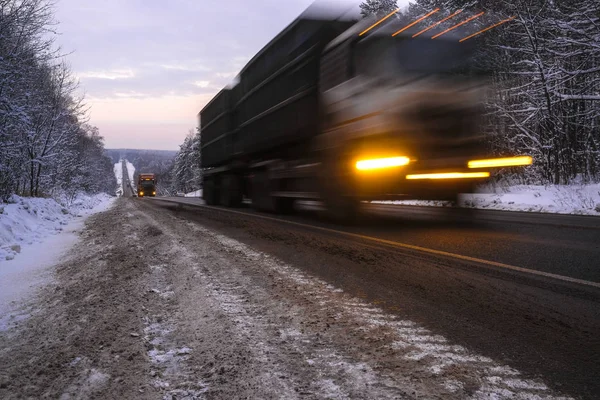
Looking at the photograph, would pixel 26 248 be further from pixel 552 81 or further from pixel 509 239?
pixel 552 81

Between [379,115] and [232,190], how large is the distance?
32.3 ft

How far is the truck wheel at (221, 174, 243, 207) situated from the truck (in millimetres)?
5719

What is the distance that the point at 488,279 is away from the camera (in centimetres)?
376

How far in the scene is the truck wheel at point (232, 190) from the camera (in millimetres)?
15148

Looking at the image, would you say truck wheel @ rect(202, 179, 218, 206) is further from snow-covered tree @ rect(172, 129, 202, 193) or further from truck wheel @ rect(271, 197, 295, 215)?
snow-covered tree @ rect(172, 129, 202, 193)

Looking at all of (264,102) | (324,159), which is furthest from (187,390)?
(264,102)

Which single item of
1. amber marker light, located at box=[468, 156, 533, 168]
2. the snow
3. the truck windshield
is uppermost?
the truck windshield

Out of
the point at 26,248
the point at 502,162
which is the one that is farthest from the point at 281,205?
the point at 26,248

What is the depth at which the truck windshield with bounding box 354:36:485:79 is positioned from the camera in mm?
6793

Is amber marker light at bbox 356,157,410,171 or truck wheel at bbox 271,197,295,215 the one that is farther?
truck wheel at bbox 271,197,295,215

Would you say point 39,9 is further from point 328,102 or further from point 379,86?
point 379,86

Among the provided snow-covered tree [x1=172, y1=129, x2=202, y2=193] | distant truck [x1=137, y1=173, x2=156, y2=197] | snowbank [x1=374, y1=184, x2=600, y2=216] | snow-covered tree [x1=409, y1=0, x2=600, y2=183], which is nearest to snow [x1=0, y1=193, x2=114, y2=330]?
snowbank [x1=374, y1=184, x2=600, y2=216]

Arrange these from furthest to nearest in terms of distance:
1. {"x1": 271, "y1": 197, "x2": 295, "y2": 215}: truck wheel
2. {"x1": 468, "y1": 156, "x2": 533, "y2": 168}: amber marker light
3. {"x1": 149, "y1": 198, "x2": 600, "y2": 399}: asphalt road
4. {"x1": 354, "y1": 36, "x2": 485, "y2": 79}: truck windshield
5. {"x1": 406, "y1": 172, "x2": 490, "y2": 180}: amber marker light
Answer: {"x1": 271, "y1": 197, "x2": 295, "y2": 215}: truck wheel
{"x1": 406, "y1": 172, "x2": 490, "y2": 180}: amber marker light
{"x1": 468, "y1": 156, "x2": 533, "y2": 168}: amber marker light
{"x1": 354, "y1": 36, "x2": 485, "y2": 79}: truck windshield
{"x1": 149, "y1": 198, "x2": 600, "y2": 399}: asphalt road

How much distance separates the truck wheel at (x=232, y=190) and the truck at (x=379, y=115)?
572 cm
